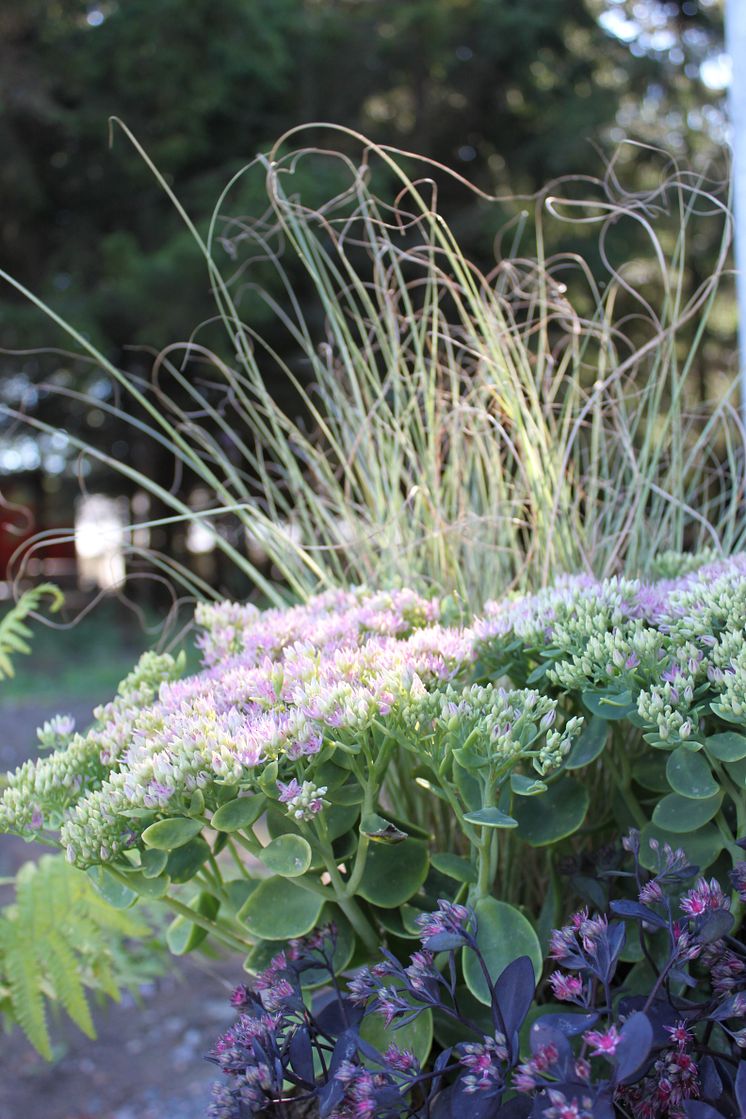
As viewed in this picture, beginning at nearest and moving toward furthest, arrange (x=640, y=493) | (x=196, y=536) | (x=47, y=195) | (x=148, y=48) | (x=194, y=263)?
1. (x=640, y=493)
2. (x=194, y=263)
3. (x=148, y=48)
4. (x=47, y=195)
5. (x=196, y=536)

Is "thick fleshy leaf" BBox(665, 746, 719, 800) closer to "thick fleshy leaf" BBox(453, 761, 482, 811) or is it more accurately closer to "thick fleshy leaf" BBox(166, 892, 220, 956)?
"thick fleshy leaf" BBox(453, 761, 482, 811)

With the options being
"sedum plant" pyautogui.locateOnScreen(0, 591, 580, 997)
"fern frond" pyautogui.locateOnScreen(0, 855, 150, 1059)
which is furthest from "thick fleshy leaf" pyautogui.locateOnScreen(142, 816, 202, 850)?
"fern frond" pyautogui.locateOnScreen(0, 855, 150, 1059)

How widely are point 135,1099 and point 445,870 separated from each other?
77.9 inches

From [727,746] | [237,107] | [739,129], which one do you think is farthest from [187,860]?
[237,107]

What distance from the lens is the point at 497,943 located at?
0.78m

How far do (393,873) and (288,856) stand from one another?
14 centimetres

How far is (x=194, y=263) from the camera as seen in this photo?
7.61 meters

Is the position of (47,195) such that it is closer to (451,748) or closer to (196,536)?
(196,536)

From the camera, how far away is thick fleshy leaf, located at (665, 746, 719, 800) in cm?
75

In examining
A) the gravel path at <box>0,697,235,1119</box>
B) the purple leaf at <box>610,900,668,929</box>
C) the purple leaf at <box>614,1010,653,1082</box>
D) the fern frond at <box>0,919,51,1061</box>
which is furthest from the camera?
the gravel path at <box>0,697,235,1119</box>

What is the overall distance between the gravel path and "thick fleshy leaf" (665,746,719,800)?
5.33 ft

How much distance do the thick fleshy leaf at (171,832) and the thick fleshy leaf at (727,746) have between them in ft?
1.34

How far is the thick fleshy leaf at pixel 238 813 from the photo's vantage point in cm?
76

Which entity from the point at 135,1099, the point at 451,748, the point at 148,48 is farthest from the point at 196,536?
the point at 451,748
